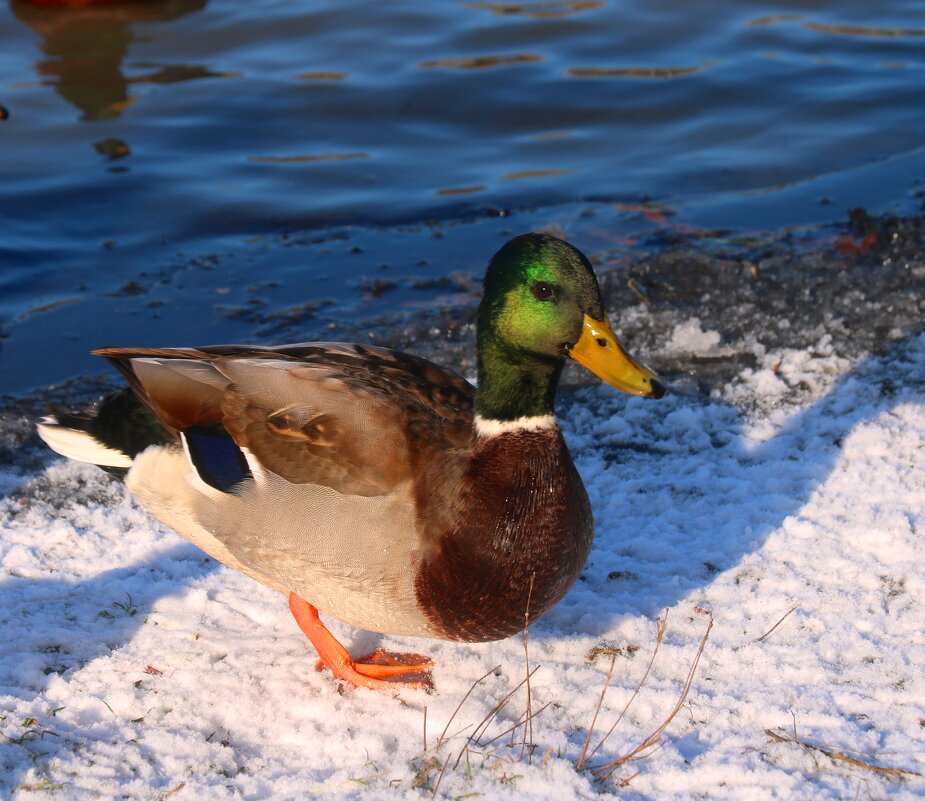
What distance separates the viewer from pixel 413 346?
19.4 ft

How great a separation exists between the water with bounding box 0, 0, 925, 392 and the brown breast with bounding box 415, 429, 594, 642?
3134 mm

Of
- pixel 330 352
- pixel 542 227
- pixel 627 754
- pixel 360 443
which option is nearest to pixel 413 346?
pixel 542 227

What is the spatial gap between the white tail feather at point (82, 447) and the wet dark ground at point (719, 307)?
40.6 inches

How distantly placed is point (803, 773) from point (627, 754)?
42 cm

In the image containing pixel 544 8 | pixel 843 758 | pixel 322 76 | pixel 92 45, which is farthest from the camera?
pixel 544 8

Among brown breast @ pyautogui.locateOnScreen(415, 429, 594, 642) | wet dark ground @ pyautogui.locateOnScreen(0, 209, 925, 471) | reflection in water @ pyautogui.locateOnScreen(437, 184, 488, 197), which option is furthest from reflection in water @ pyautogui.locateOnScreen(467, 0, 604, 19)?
brown breast @ pyautogui.locateOnScreen(415, 429, 594, 642)

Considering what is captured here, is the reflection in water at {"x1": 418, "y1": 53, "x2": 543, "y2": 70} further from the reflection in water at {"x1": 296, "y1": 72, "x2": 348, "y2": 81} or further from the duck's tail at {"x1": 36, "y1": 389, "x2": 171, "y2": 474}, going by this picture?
the duck's tail at {"x1": 36, "y1": 389, "x2": 171, "y2": 474}

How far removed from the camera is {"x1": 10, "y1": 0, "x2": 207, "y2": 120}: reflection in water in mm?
9453

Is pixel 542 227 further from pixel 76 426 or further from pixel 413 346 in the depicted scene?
pixel 76 426

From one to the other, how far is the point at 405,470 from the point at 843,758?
1310mm

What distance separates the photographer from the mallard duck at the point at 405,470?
10.4 feet

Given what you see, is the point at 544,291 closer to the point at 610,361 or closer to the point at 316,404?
the point at 610,361

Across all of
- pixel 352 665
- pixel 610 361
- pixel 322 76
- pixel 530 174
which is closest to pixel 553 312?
pixel 610 361

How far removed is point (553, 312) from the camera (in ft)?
10.3
